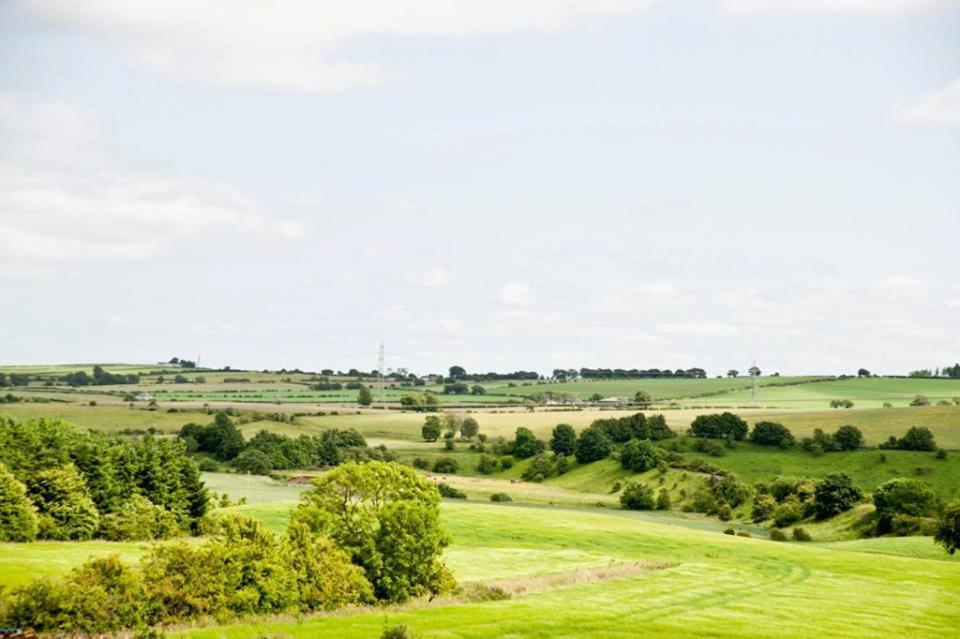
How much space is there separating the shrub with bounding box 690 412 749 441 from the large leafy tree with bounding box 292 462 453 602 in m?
134

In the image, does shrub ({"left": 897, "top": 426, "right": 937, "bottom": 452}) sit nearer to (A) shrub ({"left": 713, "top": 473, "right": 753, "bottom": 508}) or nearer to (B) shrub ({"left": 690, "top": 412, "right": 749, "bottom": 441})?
(B) shrub ({"left": 690, "top": 412, "right": 749, "bottom": 441})

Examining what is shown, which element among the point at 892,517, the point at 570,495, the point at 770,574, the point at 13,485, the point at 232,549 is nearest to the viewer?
the point at 232,549

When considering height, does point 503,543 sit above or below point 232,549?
below

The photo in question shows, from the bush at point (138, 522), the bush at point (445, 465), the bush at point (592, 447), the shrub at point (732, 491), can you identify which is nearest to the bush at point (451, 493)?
the bush at point (445, 465)

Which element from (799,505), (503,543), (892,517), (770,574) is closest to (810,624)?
(770,574)

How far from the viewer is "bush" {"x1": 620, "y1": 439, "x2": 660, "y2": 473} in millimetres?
172750

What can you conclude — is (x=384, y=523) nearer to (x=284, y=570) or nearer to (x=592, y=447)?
(x=284, y=570)

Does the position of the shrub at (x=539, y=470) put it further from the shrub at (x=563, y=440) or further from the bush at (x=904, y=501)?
the bush at (x=904, y=501)

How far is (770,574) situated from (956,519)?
88.8 feet

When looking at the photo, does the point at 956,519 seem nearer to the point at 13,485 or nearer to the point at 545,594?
the point at 545,594

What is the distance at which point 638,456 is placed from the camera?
174 m

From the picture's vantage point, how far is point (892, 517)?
124 meters

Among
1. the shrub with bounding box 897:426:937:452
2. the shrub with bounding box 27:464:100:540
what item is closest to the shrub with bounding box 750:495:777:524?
the shrub with bounding box 897:426:937:452

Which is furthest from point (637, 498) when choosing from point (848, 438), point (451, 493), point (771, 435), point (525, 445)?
point (525, 445)
